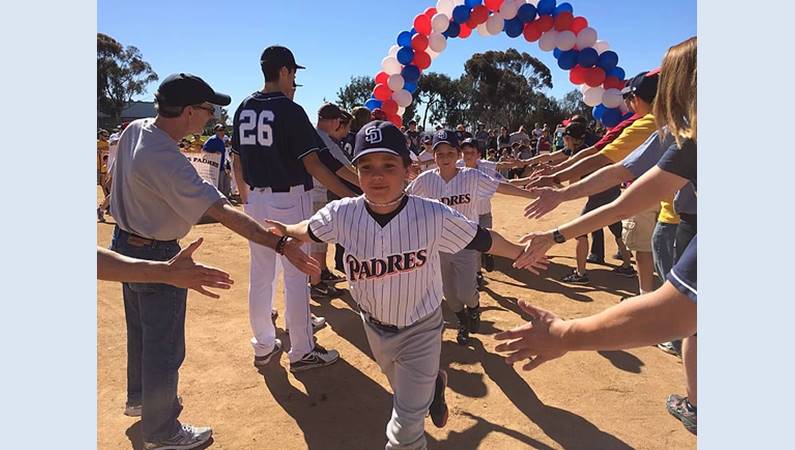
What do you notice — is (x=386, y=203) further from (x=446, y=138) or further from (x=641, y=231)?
(x=641, y=231)

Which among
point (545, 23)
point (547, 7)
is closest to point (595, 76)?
point (545, 23)

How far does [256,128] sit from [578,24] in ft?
21.4

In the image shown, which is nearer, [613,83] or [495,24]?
[613,83]

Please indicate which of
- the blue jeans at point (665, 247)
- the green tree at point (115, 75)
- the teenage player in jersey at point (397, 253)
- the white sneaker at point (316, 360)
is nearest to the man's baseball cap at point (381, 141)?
the teenage player in jersey at point (397, 253)

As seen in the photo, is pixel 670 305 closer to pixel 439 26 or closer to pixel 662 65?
pixel 662 65

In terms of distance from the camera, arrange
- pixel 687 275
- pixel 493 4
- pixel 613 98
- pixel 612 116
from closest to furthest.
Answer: pixel 687 275 < pixel 613 98 < pixel 612 116 < pixel 493 4

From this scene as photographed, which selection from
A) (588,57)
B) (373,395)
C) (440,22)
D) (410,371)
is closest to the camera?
(410,371)

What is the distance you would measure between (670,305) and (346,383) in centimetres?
304

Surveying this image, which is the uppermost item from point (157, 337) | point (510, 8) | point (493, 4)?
point (493, 4)

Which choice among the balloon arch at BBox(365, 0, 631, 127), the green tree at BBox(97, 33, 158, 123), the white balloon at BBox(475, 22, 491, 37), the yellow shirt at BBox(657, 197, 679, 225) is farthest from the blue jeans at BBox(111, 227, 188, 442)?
the green tree at BBox(97, 33, 158, 123)

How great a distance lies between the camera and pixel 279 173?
13.0 feet

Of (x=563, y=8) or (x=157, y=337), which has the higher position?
(x=563, y=8)

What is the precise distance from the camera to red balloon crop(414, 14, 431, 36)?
8938mm

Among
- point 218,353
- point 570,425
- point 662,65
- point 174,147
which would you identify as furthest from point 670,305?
point 218,353
